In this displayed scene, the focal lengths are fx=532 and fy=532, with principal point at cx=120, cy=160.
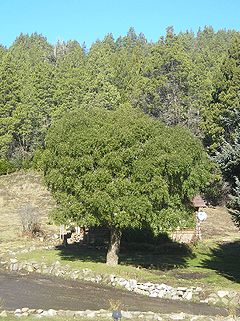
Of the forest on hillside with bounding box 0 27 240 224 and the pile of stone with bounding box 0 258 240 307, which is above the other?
the forest on hillside with bounding box 0 27 240 224

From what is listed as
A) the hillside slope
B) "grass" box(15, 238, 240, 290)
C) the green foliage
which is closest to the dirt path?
"grass" box(15, 238, 240, 290)

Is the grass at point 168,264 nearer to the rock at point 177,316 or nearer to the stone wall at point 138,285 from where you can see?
the stone wall at point 138,285

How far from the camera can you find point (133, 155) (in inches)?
981

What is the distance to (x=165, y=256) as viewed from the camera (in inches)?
1244

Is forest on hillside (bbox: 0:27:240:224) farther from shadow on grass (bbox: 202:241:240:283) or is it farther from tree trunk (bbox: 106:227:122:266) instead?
tree trunk (bbox: 106:227:122:266)

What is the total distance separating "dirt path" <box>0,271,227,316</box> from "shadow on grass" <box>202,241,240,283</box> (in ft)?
17.5

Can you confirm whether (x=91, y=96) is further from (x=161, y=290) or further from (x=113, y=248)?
(x=161, y=290)

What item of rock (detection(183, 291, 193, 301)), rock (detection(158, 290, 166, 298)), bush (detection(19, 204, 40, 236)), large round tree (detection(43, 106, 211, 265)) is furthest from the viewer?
bush (detection(19, 204, 40, 236))

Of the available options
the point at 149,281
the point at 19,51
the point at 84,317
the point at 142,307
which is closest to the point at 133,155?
the point at 149,281

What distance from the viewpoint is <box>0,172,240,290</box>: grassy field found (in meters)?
25.2

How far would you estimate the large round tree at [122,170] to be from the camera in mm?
24797

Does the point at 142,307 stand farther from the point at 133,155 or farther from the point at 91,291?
the point at 133,155

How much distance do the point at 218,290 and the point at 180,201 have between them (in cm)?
572

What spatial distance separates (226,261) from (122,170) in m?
9.53
